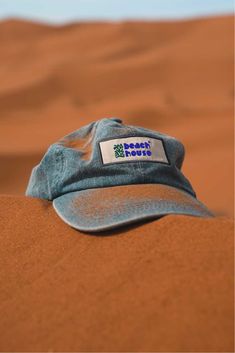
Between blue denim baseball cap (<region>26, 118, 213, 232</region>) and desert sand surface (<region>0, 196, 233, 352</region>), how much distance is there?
0.16 ft

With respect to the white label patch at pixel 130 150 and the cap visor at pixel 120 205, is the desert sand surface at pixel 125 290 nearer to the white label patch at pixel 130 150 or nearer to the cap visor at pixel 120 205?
→ the cap visor at pixel 120 205

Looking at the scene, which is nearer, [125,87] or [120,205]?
[120,205]

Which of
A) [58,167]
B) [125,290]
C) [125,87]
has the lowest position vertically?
[125,87]

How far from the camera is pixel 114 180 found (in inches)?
54.2

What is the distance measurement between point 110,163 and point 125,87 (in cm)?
597

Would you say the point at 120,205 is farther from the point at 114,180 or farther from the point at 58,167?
the point at 58,167

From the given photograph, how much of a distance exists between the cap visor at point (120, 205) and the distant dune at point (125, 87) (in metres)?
2.01

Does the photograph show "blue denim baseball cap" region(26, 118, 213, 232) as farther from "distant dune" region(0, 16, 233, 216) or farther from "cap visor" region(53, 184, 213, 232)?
"distant dune" region(0, 16, 233, 216)

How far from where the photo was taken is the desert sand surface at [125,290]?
936 mm

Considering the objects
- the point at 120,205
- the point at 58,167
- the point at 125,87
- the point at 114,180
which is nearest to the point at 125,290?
the point at 120,205

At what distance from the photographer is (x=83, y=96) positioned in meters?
6.96

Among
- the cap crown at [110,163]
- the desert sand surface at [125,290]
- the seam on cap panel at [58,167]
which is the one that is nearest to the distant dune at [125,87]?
the cap crown at [110,163]

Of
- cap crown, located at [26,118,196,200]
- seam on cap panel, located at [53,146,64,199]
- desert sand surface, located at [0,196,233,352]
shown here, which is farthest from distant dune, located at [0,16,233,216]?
desert sand surface, located at [0,196,233,352]

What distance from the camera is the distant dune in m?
4.29
